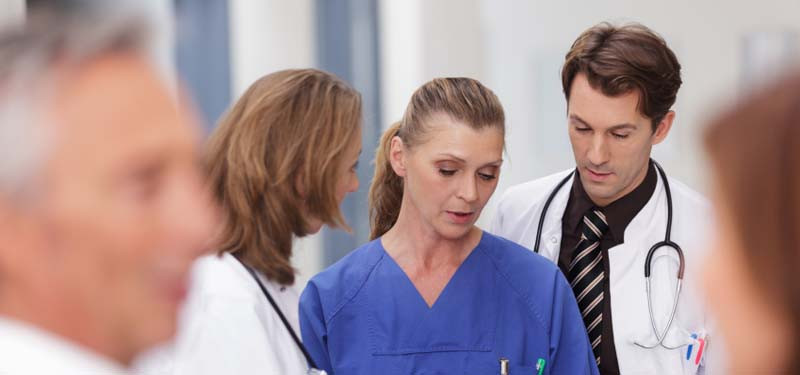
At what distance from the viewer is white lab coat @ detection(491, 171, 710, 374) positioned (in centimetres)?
166

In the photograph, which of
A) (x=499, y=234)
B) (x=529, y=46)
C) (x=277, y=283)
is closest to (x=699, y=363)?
(x=499, y=234)

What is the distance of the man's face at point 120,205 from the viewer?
44cm

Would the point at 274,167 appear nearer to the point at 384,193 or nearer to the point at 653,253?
the point at 384,193

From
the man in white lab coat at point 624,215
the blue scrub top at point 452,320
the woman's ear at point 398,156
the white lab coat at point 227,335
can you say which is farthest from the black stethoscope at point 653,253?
the white lab coat at point 227,335

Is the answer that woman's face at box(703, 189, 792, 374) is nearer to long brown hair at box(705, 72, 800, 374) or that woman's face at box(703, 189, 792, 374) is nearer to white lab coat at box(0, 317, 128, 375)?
long brown hair at box(705, 72, 800, 374)

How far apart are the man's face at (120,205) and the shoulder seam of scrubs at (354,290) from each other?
116 cm

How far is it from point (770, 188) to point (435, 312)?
1.20 meters

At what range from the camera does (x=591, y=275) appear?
5.82 feet

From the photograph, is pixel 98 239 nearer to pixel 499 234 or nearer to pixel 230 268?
pixel 230 268

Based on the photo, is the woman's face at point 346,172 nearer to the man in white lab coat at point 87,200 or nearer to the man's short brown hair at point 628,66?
the man's short brown hair at point 628,66

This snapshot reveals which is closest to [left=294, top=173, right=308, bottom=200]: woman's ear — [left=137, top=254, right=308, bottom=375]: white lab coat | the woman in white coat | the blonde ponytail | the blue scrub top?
the woman in white coat

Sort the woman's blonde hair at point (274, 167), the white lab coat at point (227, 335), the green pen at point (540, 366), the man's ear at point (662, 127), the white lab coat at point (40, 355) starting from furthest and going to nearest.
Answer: the man's ear at point (662, 127)
the green pen at point (540, 366)
the woman's blonde hair at point (274, 167)
the white lab coat at point (227, 335)
the white lab coat at point (40, 355)

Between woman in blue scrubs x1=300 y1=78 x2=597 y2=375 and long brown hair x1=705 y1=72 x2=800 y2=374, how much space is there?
109 cm

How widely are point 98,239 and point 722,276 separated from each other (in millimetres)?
370
